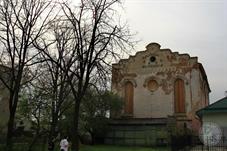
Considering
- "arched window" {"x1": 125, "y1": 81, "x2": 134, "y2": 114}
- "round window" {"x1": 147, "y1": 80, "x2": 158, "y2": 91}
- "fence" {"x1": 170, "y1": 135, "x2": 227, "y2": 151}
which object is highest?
"round window" {"x1": 147, "y1": 80, "x2": 158, "y2": 91}

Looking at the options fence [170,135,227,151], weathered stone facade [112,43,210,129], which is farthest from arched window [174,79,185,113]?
fence [170,135,227,151]

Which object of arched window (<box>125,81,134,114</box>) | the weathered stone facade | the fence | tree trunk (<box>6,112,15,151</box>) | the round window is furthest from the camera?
arched window (<box>125,81,134,114</box>)

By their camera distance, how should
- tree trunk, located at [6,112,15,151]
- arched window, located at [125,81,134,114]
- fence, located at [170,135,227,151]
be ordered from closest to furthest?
tree trunk, located at [6,112,15,151] < fence, located at [170,135,227,151] < arched window, located at [125,81,134,114]

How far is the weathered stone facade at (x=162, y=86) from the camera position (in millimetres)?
48281

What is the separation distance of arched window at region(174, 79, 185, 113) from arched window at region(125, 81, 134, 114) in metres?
6.57

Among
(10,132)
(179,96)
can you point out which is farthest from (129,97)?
(10,132)

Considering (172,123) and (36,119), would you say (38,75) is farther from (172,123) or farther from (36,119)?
(172,123)

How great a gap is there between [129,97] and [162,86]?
5217 mm

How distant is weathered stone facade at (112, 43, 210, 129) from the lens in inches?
1901

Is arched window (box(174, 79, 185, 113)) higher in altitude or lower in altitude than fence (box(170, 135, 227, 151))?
higher

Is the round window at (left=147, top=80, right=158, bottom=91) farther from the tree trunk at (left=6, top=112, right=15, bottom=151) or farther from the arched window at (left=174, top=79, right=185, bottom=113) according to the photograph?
the tree trunk at (left=6, top=112, right=15, bottom=151)

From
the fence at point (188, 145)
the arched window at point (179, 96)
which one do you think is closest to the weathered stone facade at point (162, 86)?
the arched window at point (179, 96)

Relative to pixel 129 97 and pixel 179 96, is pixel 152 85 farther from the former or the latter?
pixel 179 96

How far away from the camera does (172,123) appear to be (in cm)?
4447
